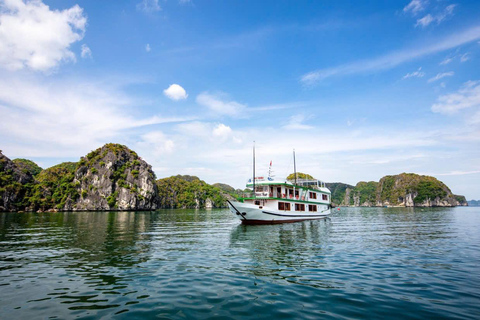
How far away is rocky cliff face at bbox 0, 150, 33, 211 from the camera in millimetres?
102637

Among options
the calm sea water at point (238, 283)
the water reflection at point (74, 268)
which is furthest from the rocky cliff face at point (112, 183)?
the calm sea water at point (238, 283)

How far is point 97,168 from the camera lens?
13962cm

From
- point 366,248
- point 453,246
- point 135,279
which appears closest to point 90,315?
point 135,279

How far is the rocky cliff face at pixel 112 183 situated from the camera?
133 metres

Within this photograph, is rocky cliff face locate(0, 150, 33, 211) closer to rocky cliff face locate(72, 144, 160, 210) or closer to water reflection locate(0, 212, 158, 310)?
rocky cliff face locate(72, 144, 160, 210)

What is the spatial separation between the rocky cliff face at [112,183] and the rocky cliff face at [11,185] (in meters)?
20.7

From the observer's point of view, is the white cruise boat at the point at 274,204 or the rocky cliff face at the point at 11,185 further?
the rocky cliff face at the point at 11,185

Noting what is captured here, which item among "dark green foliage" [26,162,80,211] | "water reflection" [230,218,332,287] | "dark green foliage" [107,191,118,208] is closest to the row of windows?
"water reflection" [230,218,332,287]

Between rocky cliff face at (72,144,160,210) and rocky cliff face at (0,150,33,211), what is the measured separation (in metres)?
20.7

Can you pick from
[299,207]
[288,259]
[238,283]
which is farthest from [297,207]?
[238,283]

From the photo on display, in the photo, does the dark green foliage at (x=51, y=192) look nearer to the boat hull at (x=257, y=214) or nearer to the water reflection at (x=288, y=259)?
the boat hull at (x=257, y=214)

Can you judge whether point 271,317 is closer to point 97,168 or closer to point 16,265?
point 16,265

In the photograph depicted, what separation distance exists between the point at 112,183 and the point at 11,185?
41.2 m

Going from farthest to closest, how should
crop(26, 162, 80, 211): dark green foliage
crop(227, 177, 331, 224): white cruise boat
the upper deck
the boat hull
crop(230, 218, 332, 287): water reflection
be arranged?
crop(26, 162, 80, 211): dark green foliage → the upper deck → crop(227, 177, 331, 224): white cruise boat → the boat hull → crop(230, 218, 332, 287): water reflection
